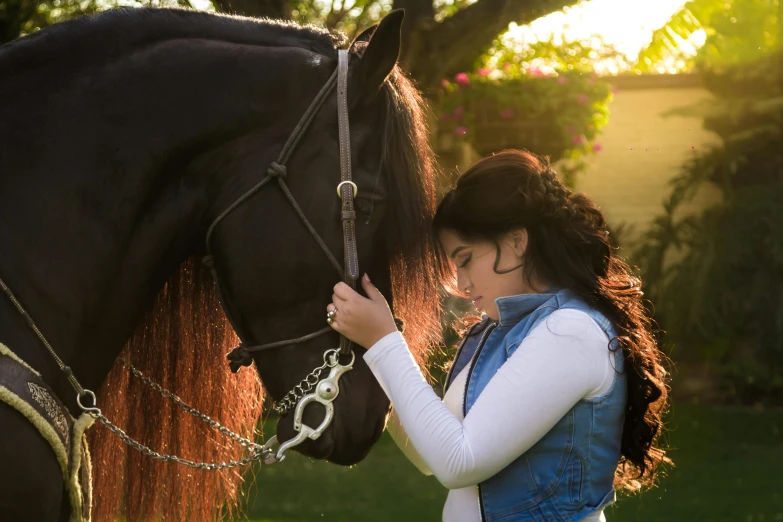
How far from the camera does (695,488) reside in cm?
552

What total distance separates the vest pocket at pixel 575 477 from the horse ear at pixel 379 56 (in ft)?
2.69

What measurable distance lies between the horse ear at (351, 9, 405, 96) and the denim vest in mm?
520

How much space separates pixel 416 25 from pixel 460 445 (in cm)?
469

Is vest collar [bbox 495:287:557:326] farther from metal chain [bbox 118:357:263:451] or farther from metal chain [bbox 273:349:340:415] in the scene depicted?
metal chain [bbox 118:357:263:451]

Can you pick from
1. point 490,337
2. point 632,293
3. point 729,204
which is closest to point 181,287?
point 490,337

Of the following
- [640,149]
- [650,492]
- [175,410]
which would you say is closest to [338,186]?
[175,410]

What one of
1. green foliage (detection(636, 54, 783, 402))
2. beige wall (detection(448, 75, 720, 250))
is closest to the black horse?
green foliage (detection(636, 54, 783, 402))

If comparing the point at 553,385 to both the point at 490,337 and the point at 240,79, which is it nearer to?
the point at 490,337

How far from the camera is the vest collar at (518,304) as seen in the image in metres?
1.90

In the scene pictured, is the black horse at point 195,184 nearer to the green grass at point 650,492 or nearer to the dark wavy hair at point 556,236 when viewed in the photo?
the dark wavy hair at point 556,236

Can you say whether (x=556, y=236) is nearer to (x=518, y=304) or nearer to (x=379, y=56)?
(x=518, y=304)

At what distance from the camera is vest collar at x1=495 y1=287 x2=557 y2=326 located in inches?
74.6

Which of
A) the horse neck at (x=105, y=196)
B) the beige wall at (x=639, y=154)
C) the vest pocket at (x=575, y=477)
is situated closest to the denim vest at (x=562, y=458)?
the vest pocket at (x=575, y=477)

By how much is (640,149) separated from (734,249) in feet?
5.46
